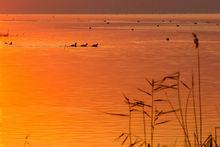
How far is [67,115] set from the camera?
67.8 ft

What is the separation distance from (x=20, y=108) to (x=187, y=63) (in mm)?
21510

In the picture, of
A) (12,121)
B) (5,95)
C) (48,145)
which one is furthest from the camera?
(5,95)

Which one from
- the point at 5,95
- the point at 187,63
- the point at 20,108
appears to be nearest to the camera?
the point at 20,108

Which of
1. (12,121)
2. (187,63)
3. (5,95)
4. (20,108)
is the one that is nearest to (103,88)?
(5,95)

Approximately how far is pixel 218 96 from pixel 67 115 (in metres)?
6.67

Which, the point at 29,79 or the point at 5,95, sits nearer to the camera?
the point at 5,95

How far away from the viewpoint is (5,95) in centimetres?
2644

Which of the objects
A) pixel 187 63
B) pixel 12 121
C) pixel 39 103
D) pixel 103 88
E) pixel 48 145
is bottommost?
pixel 48 145

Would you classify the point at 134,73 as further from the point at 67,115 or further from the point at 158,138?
the point at 158,138

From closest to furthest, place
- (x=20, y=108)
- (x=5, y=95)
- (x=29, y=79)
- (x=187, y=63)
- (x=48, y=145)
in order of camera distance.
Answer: (x=48, y=145)
(x=20, y=108)
(x=5, y=95)
(x=29, y=79)
(x=187, y=63)

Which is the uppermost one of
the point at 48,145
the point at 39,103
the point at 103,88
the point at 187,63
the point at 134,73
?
the point at 187,63

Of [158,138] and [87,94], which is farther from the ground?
[87,94]

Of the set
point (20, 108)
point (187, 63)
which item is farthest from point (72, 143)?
point (187, 63)

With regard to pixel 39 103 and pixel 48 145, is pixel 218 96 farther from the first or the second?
pixel 48 145
